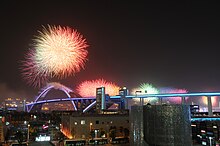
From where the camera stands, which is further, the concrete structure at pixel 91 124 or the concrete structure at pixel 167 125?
the concrete structure at pixel 91 124

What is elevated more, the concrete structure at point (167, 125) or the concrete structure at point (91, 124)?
the concrete structure at point (167, 125)

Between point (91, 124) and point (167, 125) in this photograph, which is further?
point (91, 124)

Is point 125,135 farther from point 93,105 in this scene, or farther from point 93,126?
point 93,105

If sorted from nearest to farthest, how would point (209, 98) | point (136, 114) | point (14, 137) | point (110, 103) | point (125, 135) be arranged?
point (136, 114), point (14, 137), point (125, 135), point (209, 98), point (110, 103)

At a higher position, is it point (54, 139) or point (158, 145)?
point (158, 145)

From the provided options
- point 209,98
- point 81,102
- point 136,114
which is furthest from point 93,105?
point 136,114

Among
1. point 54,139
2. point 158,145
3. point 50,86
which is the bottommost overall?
point 54,139

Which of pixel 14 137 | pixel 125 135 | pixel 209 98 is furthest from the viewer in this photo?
pixel 209 98

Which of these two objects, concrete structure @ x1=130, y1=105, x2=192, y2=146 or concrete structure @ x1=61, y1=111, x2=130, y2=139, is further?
concrete structure @ x1=61, y1=111, x2=130, y2=139

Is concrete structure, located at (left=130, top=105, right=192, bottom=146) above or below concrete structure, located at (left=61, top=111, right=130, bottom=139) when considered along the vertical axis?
above

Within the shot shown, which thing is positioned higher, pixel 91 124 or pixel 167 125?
pixel 167 125

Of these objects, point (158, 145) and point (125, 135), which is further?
point (125, 135)
